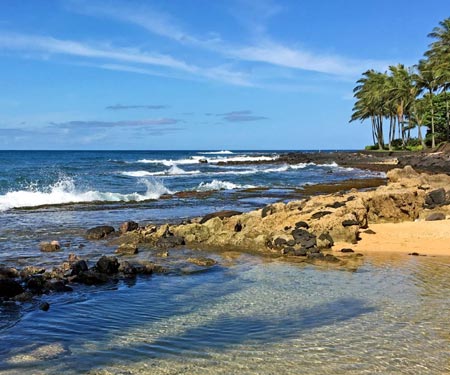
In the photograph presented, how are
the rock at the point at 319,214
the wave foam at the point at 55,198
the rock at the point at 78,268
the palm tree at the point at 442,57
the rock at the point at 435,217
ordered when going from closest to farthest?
1. the rock at the point at 78,268
2. the rock at the point at 319,214
3. the rock at the point at 435,217
4. the wave foam at the point at 55,198
5. the palm tree at the point at 442,57

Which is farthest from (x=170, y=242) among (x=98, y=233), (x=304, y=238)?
(x=304, y=238)

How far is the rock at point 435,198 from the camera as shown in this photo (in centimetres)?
1664

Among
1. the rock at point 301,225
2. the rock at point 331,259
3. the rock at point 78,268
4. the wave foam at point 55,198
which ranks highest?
the wave foam at point 55,198

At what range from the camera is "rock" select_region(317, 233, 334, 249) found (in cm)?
1232

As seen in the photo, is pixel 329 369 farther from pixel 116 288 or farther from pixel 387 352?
pixel 116 288

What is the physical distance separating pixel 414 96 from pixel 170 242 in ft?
210

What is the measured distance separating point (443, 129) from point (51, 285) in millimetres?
70026

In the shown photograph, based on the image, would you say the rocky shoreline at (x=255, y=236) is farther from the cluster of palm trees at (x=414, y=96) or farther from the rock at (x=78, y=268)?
the cluster of palm trees at (x=414, y=96)

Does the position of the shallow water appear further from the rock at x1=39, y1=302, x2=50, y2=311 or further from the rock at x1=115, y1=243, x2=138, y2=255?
the rock at x1=115, y1=243, x2=138, y2=255

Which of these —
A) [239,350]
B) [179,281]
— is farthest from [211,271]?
[239,350]

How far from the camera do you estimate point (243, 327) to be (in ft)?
21.3

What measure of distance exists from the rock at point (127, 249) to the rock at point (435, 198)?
10.1 metres

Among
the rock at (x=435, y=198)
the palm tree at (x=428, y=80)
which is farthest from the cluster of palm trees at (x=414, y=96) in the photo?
the rock at (x=435, y=198)

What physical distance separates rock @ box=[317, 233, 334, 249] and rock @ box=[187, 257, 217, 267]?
118 inches
